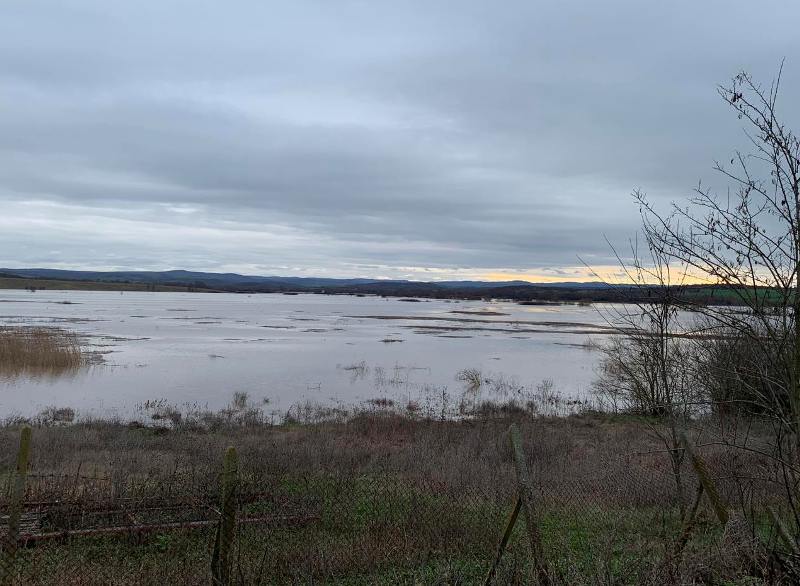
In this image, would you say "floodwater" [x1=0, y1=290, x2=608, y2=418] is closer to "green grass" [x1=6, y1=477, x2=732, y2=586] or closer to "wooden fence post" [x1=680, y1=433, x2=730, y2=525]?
"green grass" [x1=6, y1=477, x2=732, y2=586]

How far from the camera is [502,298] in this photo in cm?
16812

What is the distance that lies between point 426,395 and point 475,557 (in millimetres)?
18106

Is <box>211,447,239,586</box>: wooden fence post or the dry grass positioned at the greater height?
<box>211,447,239,586</box>: wooden fence post

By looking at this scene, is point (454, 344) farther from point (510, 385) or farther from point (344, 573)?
point (344, 573)

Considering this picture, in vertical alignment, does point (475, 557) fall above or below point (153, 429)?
above

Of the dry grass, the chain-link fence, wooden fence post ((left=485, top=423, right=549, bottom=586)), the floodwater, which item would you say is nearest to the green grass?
the chain-link fence

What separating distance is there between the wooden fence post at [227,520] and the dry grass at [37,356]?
83.5 ft

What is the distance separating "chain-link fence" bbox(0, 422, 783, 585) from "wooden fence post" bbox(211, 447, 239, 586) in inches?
1.1

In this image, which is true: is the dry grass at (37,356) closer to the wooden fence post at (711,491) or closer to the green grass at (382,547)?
the green grass at (382,547)

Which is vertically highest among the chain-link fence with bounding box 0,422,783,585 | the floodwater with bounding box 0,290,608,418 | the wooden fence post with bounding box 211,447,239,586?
the wooden fence post with bounding box 211,447,239,586

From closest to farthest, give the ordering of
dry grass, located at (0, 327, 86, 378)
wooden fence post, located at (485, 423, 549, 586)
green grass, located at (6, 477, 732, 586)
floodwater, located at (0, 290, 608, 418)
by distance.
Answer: wooden fence post, located at (485, 423, 549, 586), green grass, located at (6, 477, 732, 586), floodwater, located at (0, 290, 608, 418), dry grass, located at (0, 327, 86, 378)

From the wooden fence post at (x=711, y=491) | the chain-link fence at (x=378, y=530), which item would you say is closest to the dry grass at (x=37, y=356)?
the chain-link fence at (x=378, y=530)

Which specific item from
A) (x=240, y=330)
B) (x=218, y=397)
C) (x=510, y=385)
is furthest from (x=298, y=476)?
(x=240, y=330)

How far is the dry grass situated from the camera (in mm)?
28016
